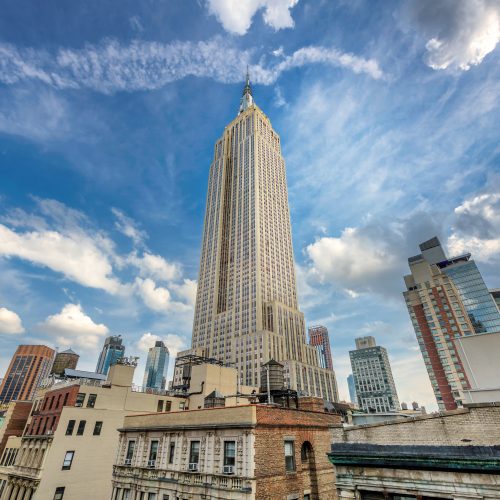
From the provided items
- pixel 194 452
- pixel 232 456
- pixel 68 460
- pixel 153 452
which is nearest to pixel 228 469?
pixel 232 456

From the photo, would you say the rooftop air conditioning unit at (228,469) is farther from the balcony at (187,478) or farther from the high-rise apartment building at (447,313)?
the high-rise apartment building at (447,313)

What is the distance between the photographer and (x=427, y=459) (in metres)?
12.0

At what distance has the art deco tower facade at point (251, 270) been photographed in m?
131

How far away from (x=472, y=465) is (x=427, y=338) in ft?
476

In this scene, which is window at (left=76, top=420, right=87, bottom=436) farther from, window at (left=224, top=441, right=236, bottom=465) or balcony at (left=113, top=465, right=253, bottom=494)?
window at (left=224, top=441, right=236, bottom=465)

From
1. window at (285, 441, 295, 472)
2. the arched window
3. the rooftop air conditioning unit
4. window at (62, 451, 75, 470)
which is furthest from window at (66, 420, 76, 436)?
the arched window

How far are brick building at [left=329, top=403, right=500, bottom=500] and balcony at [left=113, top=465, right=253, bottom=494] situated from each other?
7.81 meters

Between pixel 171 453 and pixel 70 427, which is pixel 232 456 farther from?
pixel 70 427

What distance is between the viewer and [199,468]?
71.9 feet

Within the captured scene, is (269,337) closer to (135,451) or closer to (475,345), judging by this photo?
(135,451)

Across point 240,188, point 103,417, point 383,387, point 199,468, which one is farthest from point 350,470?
point 383,387

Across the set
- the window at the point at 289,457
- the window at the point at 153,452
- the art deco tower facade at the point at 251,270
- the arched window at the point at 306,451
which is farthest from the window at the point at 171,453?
the art deco tower facade at the point at 251,270

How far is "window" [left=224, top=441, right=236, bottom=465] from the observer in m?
20.5

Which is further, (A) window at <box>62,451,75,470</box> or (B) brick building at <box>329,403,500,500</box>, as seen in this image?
(A) window at <box>62,451,75,470</box>
